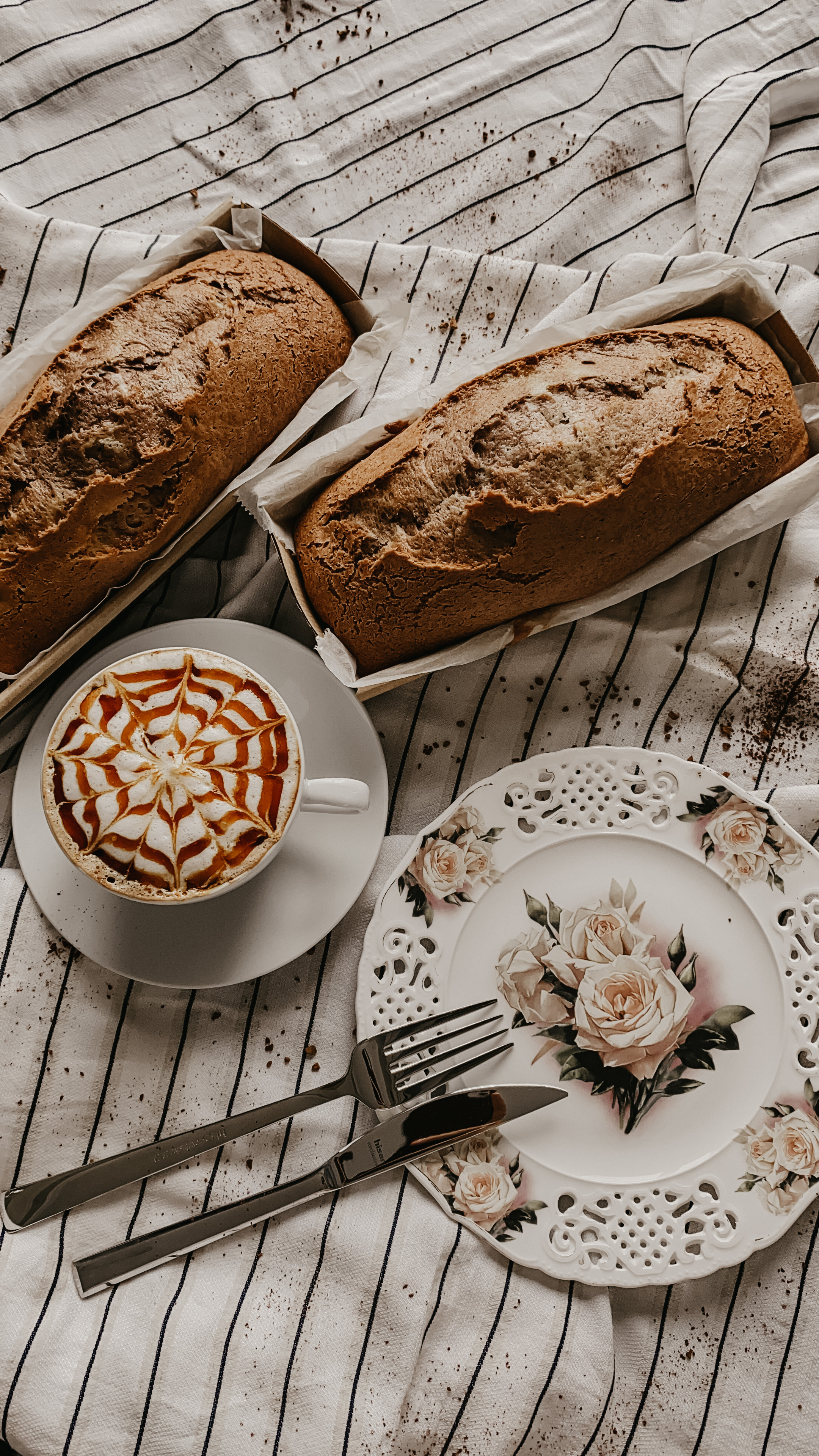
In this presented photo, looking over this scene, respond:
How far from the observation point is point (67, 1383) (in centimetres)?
162

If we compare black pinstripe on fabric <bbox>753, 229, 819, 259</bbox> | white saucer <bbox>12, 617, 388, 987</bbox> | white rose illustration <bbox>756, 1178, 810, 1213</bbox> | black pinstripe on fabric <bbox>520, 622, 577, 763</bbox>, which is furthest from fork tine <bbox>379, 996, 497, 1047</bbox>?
black pinstripe on fabric <bbox>753, 229, 819, 259</bbox>

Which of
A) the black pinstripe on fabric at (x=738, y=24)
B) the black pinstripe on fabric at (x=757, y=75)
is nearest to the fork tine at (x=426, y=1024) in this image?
the black pinstripe on fabric at (x=757, y=75)

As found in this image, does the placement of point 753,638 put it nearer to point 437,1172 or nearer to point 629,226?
point 629,226

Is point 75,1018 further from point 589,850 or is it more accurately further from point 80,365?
point 80,365

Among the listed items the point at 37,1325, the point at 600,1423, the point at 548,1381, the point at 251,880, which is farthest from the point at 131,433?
the point at 600,1423

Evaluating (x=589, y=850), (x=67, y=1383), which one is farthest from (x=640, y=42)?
(x=67, y=1383)

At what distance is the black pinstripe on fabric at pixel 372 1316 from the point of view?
1.64 meters

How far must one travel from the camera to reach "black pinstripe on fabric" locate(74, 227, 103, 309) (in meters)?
1.86

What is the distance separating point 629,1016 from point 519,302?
56.2 inches

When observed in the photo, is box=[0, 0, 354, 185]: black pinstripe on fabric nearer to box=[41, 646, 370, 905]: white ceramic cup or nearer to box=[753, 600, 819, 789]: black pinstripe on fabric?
box=[41, 646, 370, 905]: white ceramic cup

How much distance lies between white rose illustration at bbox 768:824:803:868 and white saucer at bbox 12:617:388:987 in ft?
2.39

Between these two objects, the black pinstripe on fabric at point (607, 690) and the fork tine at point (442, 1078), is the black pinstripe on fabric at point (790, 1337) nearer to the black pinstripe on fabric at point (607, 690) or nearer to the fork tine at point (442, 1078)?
the fork tine at point (442, 1078)

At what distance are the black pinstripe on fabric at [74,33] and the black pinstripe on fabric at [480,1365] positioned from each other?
8.41ft

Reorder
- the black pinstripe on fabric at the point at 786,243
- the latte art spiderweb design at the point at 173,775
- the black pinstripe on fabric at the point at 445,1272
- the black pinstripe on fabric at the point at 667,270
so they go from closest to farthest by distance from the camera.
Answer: the latte art spiderweb design at the point at 173,775, the black pinstripe on fabric at the point at 445,1272, the black pinstripe on fabric at the point at 667,270, the black pinstripe on fabric at the point at 786,243
